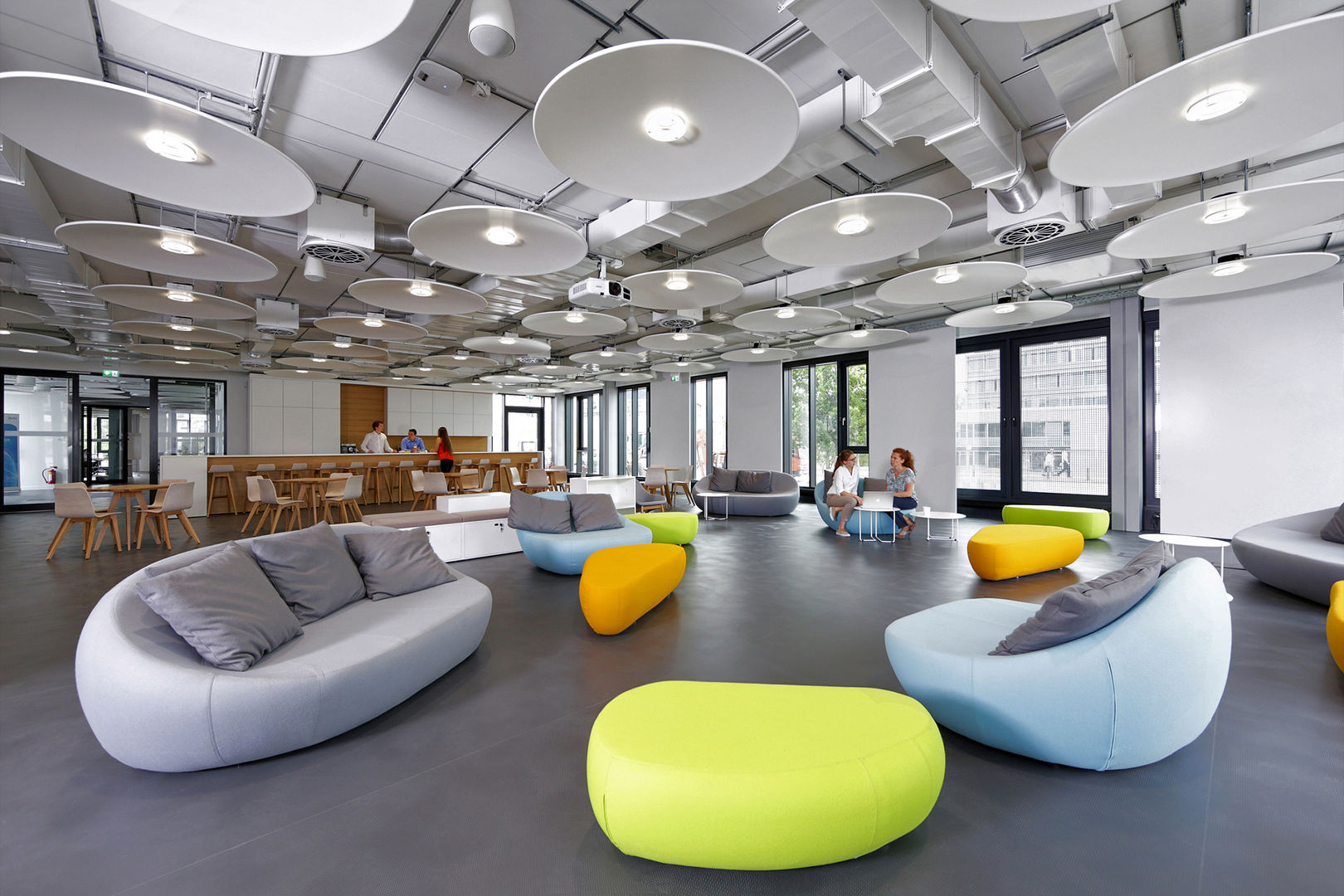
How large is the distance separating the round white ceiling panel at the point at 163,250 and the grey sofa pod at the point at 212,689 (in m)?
3.05

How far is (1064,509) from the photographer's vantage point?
7.36m

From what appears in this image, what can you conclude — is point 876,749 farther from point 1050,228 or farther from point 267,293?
point 267,293

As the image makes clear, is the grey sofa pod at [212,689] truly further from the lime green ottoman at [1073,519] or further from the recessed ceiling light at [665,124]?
the lime green ottoman at [1073,519]

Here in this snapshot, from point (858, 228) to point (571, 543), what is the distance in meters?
3.93

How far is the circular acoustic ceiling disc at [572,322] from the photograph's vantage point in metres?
7.10

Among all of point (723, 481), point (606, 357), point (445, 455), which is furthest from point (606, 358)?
point (445, 455)

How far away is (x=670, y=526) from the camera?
22.7 feet

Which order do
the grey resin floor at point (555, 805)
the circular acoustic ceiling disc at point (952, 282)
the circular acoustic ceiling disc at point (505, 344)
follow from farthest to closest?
the circular acoustic ceiling disc at point (505, 344) → the circular acoustic ceiling disc at point (952, 282) → the grey resin floor at point (555, 805)

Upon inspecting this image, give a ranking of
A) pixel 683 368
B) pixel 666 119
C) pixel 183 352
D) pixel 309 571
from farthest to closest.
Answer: pixel 683 368 < pixel 183 352 < pixel 309 571 < pixel 666 119

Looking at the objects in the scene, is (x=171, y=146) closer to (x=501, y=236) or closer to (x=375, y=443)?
(x=501, y=236)

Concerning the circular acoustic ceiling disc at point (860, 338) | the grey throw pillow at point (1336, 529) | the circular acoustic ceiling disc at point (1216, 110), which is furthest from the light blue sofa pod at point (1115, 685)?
the circular acoustic ceiling disc at point (860, 338)

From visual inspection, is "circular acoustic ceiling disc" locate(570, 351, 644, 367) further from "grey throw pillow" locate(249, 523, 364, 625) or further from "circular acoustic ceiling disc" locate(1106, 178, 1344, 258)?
"circular acoustic ceiling disc" locate(1106, 178, 1344, 258)

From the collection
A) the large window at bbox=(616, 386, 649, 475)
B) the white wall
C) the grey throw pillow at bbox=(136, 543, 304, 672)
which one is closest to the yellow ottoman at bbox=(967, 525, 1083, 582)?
the white wall

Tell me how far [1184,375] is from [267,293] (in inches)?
570
